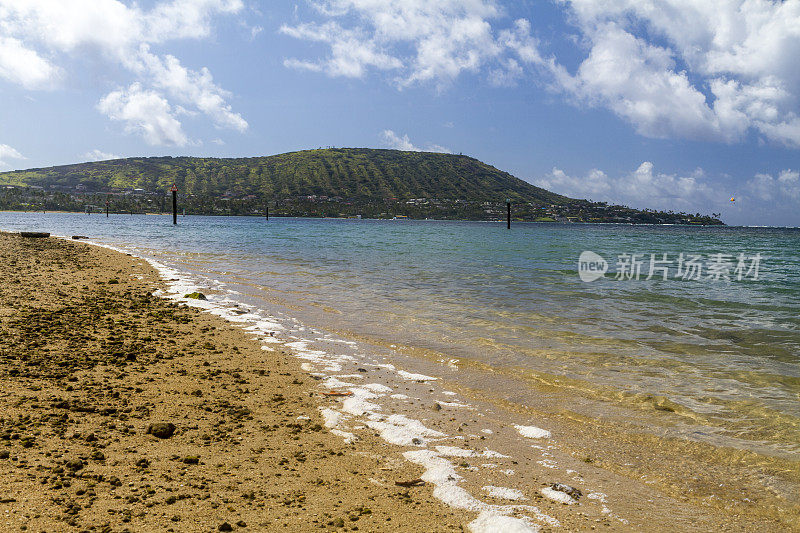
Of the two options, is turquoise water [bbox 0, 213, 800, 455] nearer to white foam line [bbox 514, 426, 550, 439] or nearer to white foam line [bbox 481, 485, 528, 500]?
white foam line [bbox 514, 426, 550, 439]

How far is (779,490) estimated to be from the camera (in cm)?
495

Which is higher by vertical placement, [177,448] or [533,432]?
[177,448]

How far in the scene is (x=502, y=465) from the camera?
5.10 meters

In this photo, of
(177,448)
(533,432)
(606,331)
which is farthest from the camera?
(606,331)

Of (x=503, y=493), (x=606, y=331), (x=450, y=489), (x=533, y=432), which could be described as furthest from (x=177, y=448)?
(x=606, y=331)

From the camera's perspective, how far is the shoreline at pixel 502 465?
4219 mm

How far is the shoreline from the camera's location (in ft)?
13.8

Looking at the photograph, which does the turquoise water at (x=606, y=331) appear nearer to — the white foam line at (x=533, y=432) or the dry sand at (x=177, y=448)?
the white foam line at (x=533, y=432)

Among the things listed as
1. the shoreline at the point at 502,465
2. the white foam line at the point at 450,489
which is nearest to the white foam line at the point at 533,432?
the shoreline at the point at 502,465

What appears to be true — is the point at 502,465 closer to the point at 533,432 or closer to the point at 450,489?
the point at 450,489

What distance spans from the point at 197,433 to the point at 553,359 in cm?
694

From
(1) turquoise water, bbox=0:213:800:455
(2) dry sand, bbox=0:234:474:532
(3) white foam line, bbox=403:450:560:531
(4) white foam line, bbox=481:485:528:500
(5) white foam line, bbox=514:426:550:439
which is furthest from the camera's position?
(1) turquoise water, bbox=0:213:800:455

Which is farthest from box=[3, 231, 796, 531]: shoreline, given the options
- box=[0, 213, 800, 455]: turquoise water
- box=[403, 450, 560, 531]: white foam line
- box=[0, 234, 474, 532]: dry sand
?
box=[0, 213, 800, 455]: turquoise water

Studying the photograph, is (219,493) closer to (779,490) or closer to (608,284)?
(779,490)
